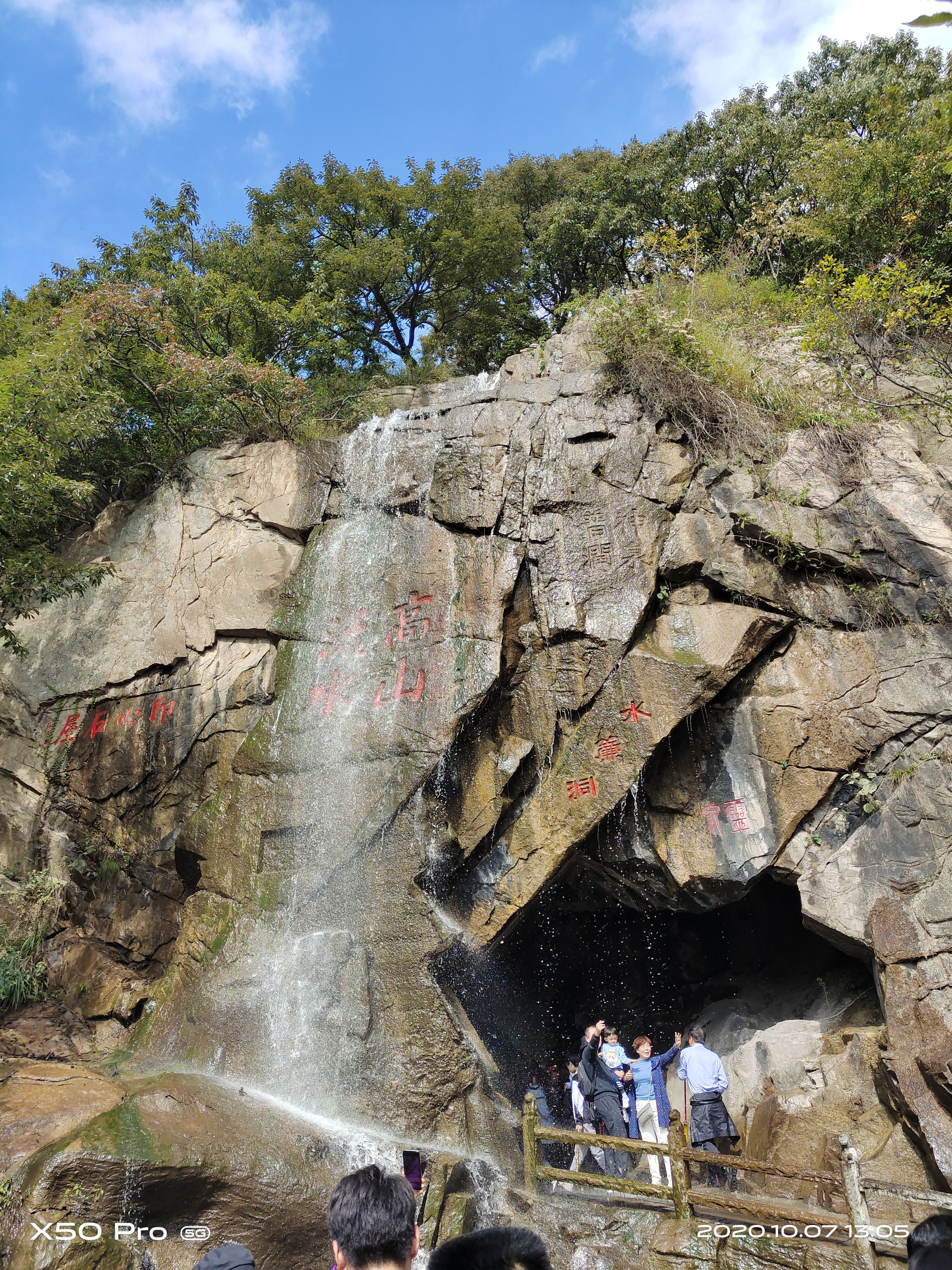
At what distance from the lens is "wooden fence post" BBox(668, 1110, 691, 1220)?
6.31 m

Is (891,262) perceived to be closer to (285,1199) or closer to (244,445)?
(244,445)

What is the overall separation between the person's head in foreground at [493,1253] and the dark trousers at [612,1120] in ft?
20.6

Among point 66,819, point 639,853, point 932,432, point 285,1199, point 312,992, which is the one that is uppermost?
point 932,432

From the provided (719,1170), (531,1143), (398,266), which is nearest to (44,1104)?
(531,1143)

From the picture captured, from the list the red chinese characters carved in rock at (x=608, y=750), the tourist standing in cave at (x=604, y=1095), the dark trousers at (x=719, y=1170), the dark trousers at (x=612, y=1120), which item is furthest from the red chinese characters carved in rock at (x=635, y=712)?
the dark trousers at (x=719, y=1170)

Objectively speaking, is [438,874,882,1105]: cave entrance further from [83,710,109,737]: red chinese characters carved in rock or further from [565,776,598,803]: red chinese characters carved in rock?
[83,710,109,737]: red chinese characters carved in rock

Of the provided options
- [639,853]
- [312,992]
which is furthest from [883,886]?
[312,992]

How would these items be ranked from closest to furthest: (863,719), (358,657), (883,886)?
(883,886)
(863,719)
(358,657)

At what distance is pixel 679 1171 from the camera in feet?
20.9

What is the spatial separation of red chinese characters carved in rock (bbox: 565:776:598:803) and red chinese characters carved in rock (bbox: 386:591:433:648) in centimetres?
257

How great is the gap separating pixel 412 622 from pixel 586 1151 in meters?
6.20

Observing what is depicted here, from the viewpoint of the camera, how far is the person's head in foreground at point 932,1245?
8.45 feet

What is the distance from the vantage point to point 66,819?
11.4 m

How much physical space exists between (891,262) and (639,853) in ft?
33.7
